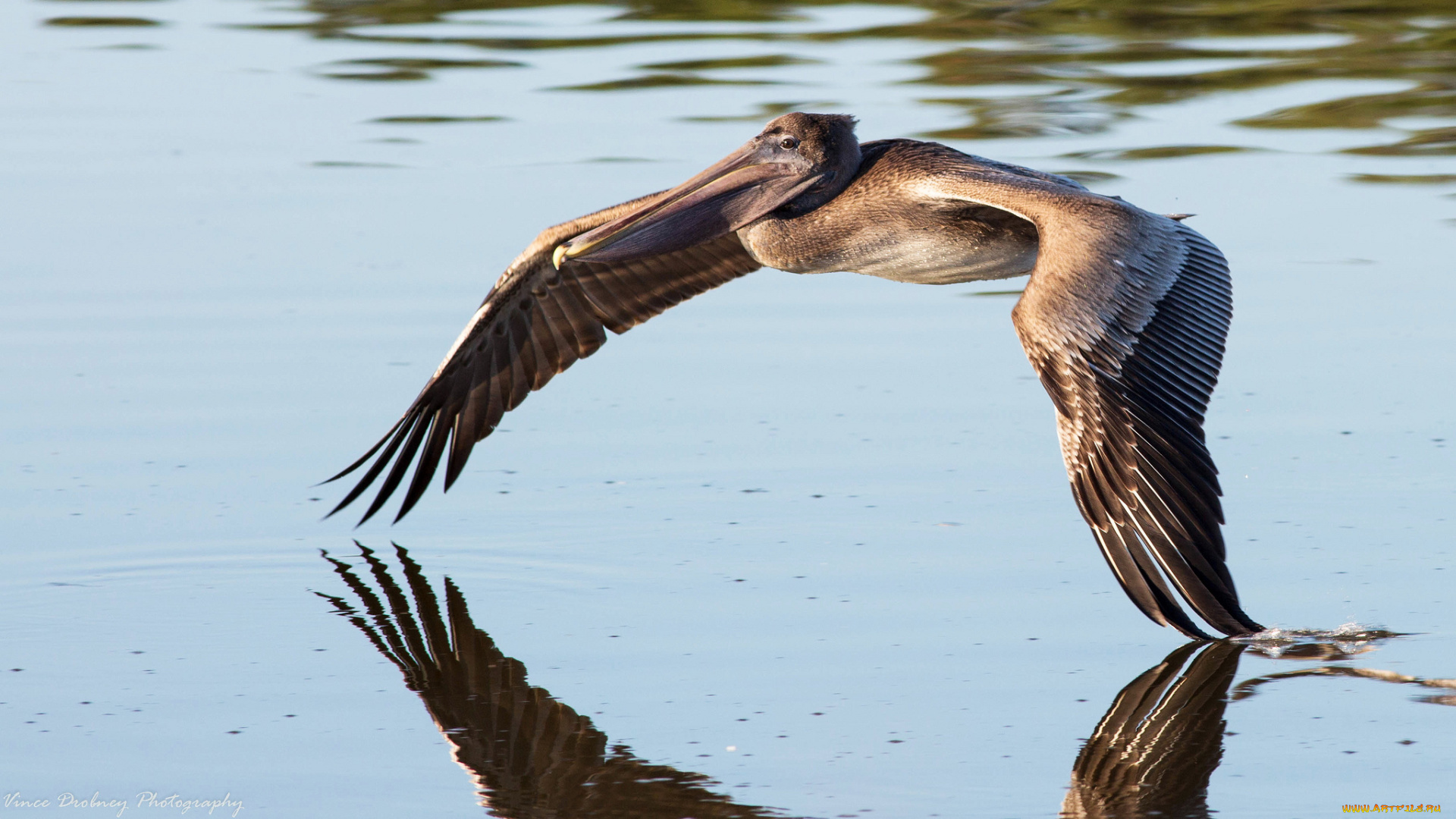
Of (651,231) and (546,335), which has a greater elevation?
(651,231)

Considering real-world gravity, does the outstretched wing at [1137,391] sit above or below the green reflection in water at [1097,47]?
above

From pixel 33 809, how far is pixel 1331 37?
522 inches

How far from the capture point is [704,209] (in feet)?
22.2

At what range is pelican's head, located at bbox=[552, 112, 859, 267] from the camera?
22.1 ft

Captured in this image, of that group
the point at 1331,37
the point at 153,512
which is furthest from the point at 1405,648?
the point at 1331,37

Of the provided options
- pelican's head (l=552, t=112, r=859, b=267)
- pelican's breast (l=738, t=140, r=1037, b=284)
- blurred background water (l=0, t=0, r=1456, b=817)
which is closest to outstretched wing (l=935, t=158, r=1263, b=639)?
blurred background water (l=0, t=0, r=1456, b=817)

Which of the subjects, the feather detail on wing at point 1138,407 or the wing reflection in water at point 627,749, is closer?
the wing reflection in water at point 627,749

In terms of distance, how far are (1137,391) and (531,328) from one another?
9.33 feet

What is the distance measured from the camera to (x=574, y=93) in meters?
13.6

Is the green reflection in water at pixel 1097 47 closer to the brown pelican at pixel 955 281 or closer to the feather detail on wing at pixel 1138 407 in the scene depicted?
the brown pelican at pixel 955 281

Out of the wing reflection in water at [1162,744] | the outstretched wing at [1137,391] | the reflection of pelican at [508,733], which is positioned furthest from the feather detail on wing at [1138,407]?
the reflection of pelican at [508,733]

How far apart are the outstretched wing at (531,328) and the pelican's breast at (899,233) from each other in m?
0.57

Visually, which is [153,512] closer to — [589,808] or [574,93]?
[589,808]

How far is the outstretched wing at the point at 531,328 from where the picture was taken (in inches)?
281
